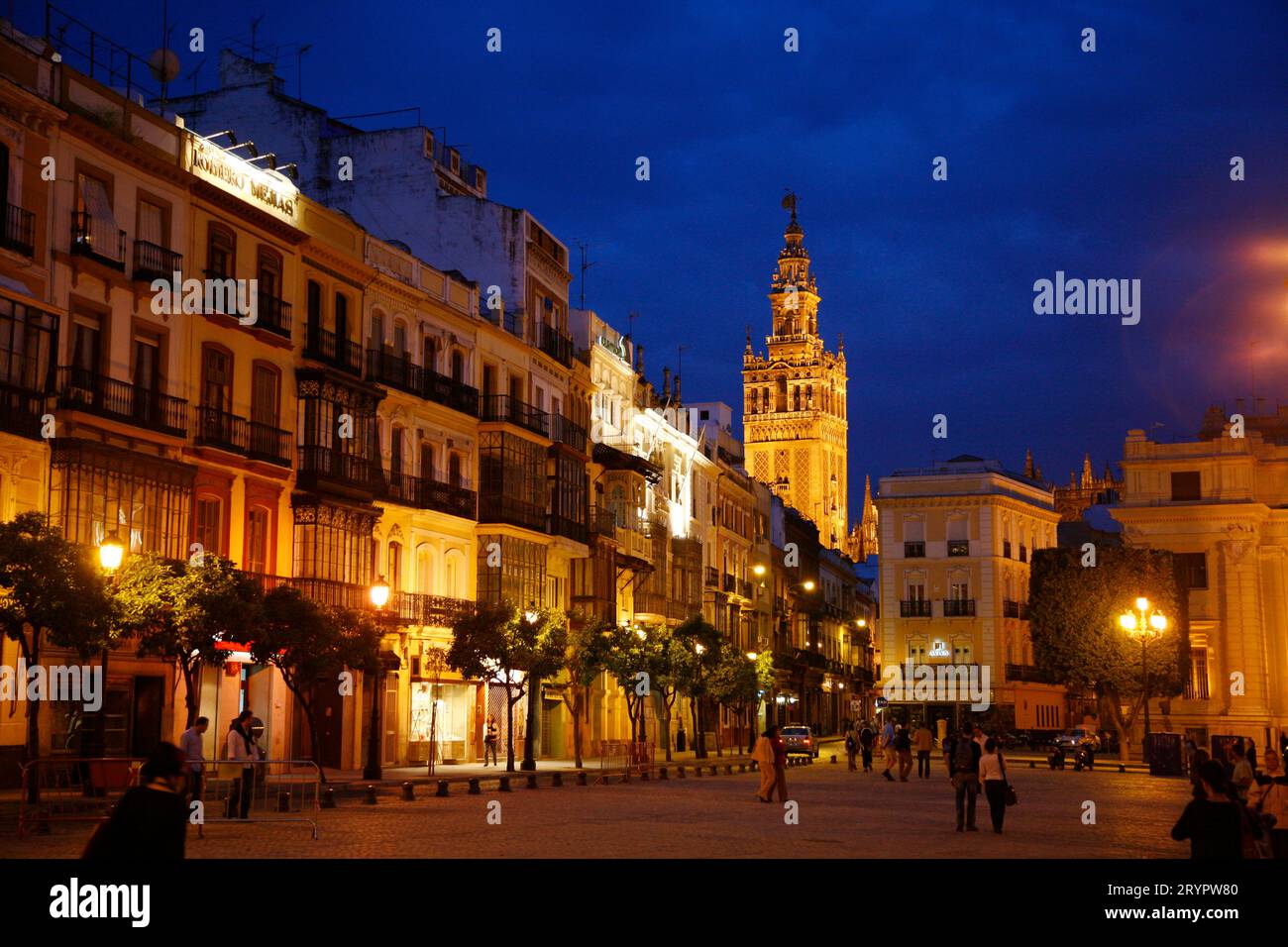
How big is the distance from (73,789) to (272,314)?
62.6 feet

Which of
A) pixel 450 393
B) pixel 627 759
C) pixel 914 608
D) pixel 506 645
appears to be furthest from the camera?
pixel 914 608

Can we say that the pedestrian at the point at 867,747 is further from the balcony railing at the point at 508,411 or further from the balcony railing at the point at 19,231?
the balcony railing at the point at 19,231

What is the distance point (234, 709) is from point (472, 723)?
1303cm

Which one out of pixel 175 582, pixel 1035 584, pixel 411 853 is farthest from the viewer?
pixel 1035 584

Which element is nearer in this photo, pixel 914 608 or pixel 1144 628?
pixel 1144 628

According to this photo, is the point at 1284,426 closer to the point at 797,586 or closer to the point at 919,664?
the point at 919,664

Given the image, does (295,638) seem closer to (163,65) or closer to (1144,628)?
(163,65)

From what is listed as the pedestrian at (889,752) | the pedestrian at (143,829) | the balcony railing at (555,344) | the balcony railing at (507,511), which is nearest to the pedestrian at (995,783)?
the pedestrian at (143,829)

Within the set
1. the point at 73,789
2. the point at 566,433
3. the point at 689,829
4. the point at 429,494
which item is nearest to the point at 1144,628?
the point at 566,433

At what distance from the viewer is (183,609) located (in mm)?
31281

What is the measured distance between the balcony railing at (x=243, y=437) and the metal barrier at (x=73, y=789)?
13.7 m

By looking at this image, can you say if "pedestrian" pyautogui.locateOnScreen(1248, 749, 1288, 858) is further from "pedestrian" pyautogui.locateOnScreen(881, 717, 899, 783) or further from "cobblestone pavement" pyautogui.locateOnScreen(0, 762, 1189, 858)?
"pedestrian" pyautogui.locateOnScreen(881, 717, 899, 783)

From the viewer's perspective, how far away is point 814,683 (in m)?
106
